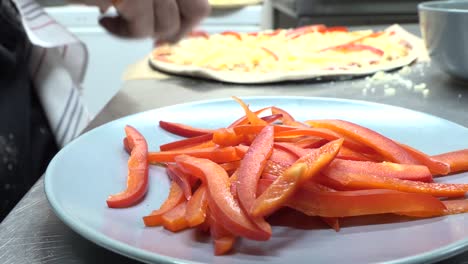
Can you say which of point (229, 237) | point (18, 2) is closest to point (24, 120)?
point (18, 2)

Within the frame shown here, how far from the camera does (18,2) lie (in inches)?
44.1

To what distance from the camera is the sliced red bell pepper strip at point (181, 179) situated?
1.56 feet

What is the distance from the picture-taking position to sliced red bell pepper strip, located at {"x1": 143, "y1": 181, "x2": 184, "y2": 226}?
432 mm

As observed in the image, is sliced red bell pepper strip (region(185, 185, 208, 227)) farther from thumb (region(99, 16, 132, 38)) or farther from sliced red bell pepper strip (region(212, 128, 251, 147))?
thumb (region(99, 16, 132, 38))

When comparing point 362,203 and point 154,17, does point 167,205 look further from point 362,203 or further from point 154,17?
point 154,17

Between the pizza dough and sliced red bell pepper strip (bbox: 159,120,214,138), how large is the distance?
402 millimetres

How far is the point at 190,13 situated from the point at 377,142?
523mm

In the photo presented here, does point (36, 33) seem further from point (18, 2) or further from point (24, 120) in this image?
point (24, 120)

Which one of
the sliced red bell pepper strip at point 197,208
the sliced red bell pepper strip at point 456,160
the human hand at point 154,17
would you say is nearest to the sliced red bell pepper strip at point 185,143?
the sliced red bell pepper strip at point 197,208

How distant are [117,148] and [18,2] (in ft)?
2.19

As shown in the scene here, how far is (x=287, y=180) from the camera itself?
412 millimetres

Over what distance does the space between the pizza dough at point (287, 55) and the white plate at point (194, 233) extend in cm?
45

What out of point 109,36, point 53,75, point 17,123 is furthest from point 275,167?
point 109,36

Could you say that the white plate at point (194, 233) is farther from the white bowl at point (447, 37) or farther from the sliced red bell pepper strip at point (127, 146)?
the white bowl at point (447, 37)
